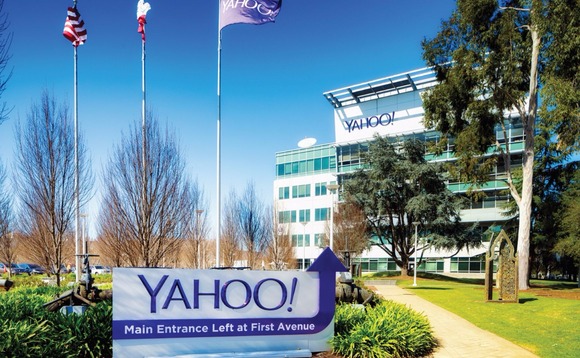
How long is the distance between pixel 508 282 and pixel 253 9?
14.6 metres

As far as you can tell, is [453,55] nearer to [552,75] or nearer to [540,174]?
[552,75]

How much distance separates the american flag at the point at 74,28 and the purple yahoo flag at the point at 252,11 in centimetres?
951

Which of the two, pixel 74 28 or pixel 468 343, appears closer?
pixel 468 343

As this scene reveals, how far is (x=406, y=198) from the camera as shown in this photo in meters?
39.1

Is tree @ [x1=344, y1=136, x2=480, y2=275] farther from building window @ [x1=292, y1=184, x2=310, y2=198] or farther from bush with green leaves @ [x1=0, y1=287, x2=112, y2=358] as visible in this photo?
bush with green leaves @ [x1=0, y1=287, x2=112, y2=358]

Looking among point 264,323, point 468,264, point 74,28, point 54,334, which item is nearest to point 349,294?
point 264,323

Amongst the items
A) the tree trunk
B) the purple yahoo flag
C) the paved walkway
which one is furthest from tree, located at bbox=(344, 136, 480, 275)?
the purple yahoo flag

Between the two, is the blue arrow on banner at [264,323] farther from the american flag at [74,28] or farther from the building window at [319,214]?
the building window at [319,214]

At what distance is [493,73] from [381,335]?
22.6m

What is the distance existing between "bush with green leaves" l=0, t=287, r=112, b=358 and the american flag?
1520cm

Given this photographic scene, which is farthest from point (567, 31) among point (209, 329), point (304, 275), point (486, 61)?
point (209, 329)

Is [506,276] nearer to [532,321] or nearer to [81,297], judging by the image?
[532,321]

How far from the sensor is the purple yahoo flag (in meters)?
14.4

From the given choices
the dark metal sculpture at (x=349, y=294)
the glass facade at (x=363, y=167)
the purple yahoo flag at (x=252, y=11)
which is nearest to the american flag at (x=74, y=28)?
the purple yahoo flag at (x=252, y=11)
